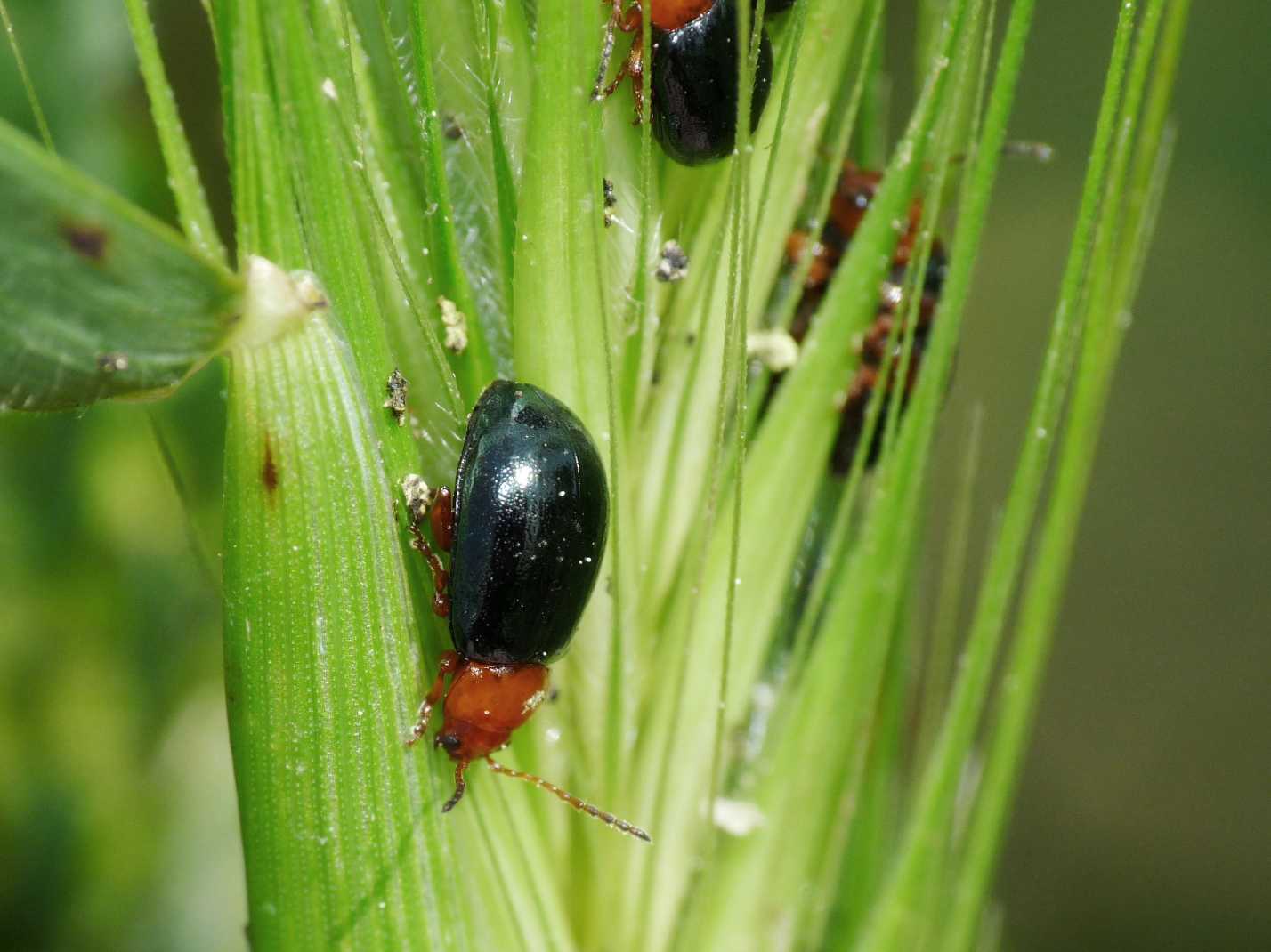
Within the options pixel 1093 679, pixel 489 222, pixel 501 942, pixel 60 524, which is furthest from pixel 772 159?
pixel 1093 679

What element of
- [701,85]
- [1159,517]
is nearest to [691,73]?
[701,85]

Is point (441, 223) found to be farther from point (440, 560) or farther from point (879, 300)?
point (879, 300)

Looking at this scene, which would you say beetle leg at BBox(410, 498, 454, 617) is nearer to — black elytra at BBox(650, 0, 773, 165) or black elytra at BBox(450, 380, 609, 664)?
black elytra at BBox(450, 380, 609, 664)

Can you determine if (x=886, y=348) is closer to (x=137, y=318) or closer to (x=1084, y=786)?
(x=137, y=318)

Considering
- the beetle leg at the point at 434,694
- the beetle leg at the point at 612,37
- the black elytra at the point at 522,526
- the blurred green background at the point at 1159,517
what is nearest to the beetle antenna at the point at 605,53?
the beetle leg at the point at 612,37

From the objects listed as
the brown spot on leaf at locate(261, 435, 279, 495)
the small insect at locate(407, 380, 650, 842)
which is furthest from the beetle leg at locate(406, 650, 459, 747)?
the brown spot on leaf at locate(261, 435, 279, 495)

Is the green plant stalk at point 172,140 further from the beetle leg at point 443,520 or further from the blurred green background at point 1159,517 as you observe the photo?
the blurred green background at point 1159,517
